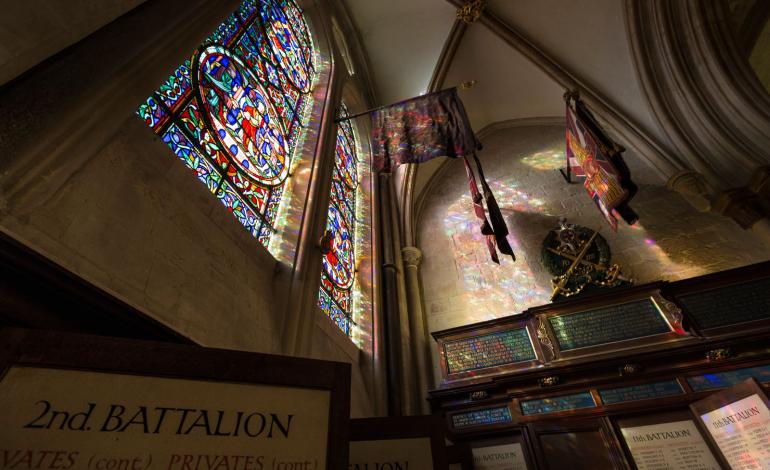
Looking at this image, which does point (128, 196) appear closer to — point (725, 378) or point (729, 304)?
point (725, 378)

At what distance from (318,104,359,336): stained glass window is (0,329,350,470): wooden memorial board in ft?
9.55

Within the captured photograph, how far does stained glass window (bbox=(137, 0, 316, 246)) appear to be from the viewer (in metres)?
3.15

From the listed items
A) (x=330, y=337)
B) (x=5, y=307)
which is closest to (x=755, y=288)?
(x=330, y=337)

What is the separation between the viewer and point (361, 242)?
672 centimetres

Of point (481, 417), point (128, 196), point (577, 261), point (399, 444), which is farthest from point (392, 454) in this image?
point (577, 261)

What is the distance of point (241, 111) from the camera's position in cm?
408

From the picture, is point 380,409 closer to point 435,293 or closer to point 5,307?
point 435,293

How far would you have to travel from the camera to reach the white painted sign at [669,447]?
3.71 meters

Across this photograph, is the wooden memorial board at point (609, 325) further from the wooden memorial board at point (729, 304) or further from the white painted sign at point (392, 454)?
the white painted sign at point (392, 454)

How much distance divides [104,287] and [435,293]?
222 inches

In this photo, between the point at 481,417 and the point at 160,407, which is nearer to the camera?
the point at 160,407

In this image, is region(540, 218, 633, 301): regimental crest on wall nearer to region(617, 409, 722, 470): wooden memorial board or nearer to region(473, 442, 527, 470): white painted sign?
region(617, 409, 722, 470): wooden memorial board

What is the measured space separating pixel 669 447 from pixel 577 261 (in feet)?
9.04

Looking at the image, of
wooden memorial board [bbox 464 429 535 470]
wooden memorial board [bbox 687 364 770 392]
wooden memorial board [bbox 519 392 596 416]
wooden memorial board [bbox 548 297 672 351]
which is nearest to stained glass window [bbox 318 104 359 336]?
wooden memorial board [bbox 464 429 535 470]
